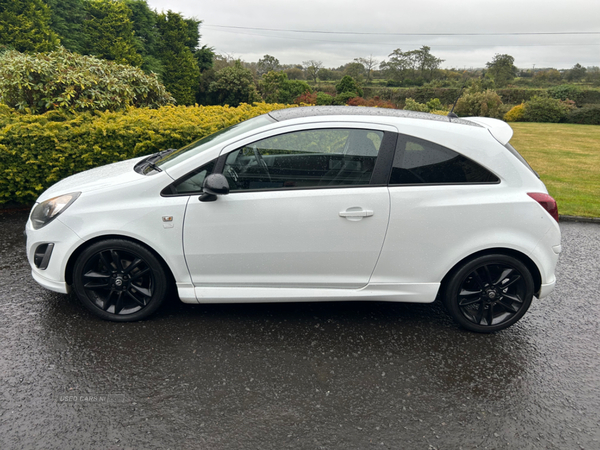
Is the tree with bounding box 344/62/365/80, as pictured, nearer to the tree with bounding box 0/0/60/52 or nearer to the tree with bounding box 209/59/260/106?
the tree with bounding box 209/59/260/106

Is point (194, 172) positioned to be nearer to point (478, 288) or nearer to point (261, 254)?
point (261, 254)

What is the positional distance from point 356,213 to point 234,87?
23953mm

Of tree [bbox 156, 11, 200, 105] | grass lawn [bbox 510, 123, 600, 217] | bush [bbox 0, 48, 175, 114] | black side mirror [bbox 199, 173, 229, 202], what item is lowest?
grass lawn [bbox 510, 123, 600, 217]

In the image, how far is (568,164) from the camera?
1232cm

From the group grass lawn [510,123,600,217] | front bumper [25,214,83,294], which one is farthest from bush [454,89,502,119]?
front bumper [25,214,83,294]

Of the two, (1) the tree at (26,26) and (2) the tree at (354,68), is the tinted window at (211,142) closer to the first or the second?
(1) the tree at (26,26)

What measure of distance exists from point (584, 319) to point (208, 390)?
131 inches

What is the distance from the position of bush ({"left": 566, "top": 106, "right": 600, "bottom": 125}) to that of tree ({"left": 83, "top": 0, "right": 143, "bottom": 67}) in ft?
90.2

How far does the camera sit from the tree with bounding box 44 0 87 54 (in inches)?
787

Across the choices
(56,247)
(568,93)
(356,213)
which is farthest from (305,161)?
(568,93)

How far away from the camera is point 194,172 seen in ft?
11.0

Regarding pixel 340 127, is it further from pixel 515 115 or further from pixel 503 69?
pixel 503 69

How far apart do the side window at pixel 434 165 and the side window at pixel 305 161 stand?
8.7 inches

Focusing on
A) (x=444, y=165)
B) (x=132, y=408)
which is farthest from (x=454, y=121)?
(x=132, y=408)
